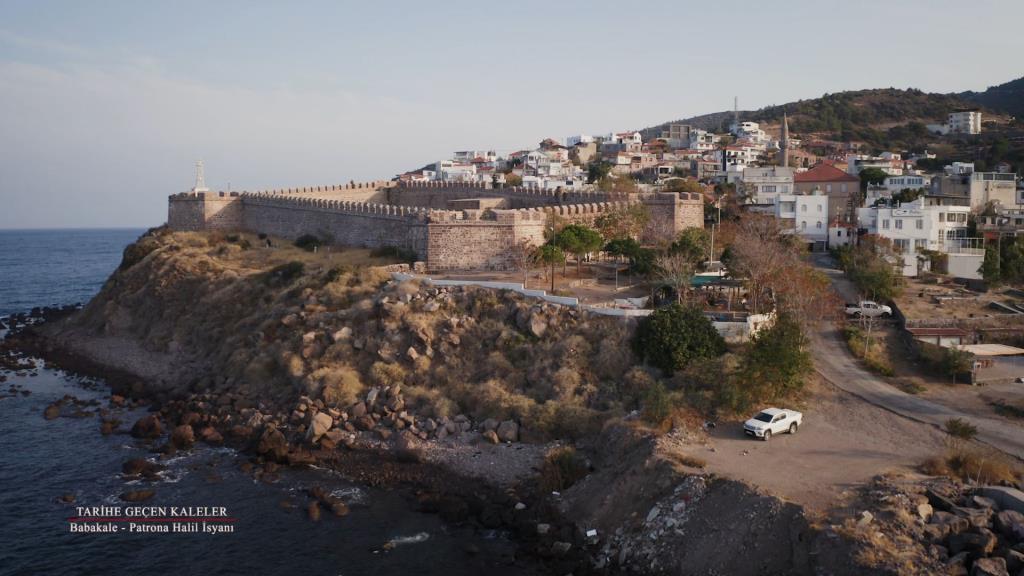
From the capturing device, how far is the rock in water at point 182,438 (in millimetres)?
23219

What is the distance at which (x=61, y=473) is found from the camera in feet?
70.7

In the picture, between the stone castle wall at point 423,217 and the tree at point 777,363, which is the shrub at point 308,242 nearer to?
the stone castle wall at point 423,217

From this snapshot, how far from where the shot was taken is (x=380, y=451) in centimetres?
2208

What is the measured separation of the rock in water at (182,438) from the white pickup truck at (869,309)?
2102 centimetres

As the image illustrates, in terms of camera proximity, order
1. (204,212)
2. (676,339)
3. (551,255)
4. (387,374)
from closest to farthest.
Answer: (676,339), (387,374), (551,255), (204,212)

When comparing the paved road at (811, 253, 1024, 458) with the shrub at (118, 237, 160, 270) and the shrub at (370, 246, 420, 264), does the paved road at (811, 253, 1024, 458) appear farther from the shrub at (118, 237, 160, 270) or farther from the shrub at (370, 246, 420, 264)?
the shrub at (118, 237, 160, 270)

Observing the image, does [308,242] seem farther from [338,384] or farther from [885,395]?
[885,395]

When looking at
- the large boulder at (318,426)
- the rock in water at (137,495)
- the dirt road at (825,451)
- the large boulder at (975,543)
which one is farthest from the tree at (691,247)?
the rock in water at (137,495)

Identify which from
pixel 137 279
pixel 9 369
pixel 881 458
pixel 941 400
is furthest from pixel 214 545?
pixel 137 279

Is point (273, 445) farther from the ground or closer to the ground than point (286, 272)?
closer to the ground

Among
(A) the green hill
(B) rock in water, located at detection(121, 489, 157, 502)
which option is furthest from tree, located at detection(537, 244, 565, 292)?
(A) the green hill

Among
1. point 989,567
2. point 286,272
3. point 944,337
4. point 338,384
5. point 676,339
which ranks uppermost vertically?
point 286,272

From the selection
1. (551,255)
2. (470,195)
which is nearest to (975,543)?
(551,255)

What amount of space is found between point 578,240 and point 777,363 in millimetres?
12090
